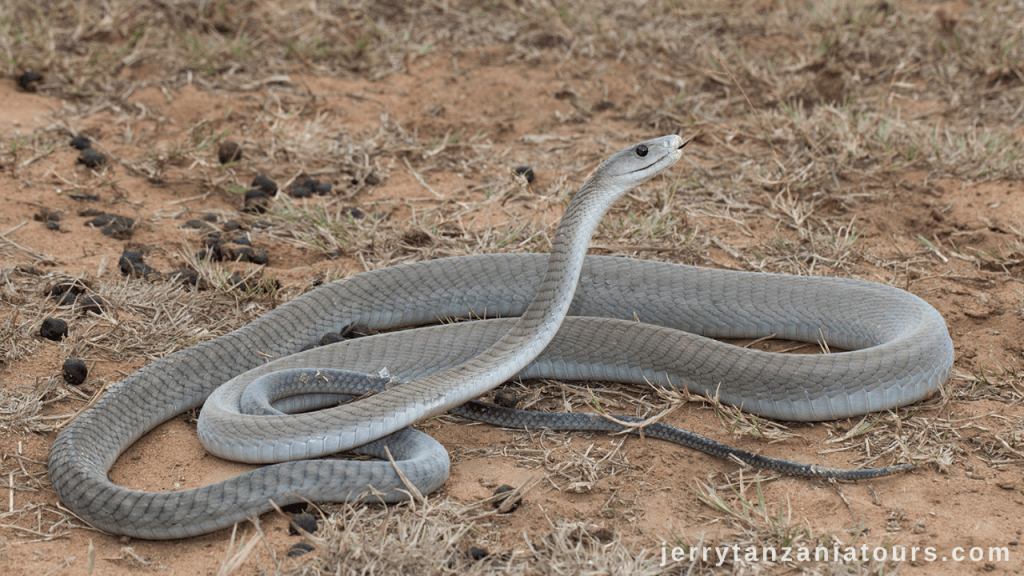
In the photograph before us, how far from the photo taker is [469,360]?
130 inches

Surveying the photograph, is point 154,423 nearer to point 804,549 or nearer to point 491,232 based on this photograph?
point 491,232

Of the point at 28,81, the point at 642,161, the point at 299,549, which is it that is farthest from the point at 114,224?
the point at 642,161

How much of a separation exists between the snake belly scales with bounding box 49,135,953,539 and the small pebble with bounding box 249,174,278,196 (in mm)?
1411

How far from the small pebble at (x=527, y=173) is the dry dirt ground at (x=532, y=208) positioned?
5cm

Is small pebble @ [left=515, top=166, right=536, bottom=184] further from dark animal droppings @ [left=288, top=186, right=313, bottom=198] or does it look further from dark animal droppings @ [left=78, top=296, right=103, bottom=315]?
dark animal droppings @ [left=78, top=296, right=103, bottom=315]

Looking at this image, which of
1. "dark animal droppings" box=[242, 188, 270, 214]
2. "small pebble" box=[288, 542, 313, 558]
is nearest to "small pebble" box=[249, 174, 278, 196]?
"dark animal droppings" box=[242, 188, 270, 214]

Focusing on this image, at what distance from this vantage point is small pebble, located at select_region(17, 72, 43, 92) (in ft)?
20.8

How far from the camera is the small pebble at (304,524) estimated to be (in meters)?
2.74

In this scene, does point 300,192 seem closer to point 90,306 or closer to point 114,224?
point 114,224

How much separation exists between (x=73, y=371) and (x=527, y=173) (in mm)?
2885

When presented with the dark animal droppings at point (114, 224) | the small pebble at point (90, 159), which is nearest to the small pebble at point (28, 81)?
the small pebble at point (90, 159)

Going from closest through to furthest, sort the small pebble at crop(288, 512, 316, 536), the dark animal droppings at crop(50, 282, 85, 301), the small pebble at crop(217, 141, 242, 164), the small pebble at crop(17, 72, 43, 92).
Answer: the small pebble at crop(288, 512, 316, 536) < the dark animal droppings at crop(50, 282, 85, 301) < the small pebble at crop(217, 141, 242, 164) < the small pebble at crop(17, 72, 43, 92)

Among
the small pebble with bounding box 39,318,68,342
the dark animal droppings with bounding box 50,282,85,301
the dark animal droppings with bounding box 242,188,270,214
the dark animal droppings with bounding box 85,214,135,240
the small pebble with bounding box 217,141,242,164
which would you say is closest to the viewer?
the small pebble with bounding box 39,318,68,342

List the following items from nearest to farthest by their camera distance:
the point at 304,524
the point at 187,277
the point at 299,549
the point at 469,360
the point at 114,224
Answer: the point at 299,549 → the point at 304,524 → the point at 469,360 → the point at 187,277 → the point at 114,224
